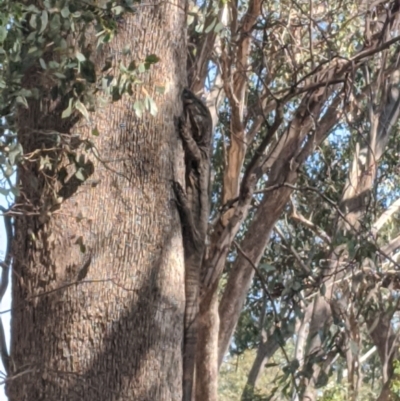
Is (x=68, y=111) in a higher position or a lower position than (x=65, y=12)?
lower

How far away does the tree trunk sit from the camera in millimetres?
3100

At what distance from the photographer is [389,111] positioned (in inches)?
310

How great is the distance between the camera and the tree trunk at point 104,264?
310cm

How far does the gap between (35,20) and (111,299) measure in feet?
3.43

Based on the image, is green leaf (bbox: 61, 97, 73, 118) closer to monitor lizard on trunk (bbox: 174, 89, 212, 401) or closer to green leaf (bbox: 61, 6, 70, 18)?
green leaf (bbox: 61, 6, 70, 18)

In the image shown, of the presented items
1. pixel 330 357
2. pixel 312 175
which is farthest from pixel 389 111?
pixel 330 357

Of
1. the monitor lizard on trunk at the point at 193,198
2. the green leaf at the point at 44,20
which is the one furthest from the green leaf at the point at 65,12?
the monitor lizard on trunk at the point at 193,198

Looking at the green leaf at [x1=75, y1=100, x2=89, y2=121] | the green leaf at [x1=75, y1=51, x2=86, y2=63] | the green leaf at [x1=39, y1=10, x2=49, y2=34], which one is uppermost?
the green leaf at [x1=39, y1=10, x2=49, y2=34]

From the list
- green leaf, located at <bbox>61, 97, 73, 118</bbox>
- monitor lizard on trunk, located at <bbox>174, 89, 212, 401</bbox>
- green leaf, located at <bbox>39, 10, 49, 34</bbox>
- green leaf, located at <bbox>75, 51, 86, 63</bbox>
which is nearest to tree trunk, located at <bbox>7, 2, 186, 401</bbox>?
green leaf, located at <bbox>61, 97, 73, 118</bbox>

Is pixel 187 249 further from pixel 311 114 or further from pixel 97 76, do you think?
pixel 311 114

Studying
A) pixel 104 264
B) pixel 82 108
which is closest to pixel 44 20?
pixel 82 108

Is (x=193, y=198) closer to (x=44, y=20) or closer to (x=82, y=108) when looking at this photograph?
(x=82, y=108)

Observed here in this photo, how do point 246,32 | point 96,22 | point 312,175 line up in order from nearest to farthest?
point 96,22 → point 246,32 → point 312,175

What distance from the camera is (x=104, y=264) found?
10.5 feet
